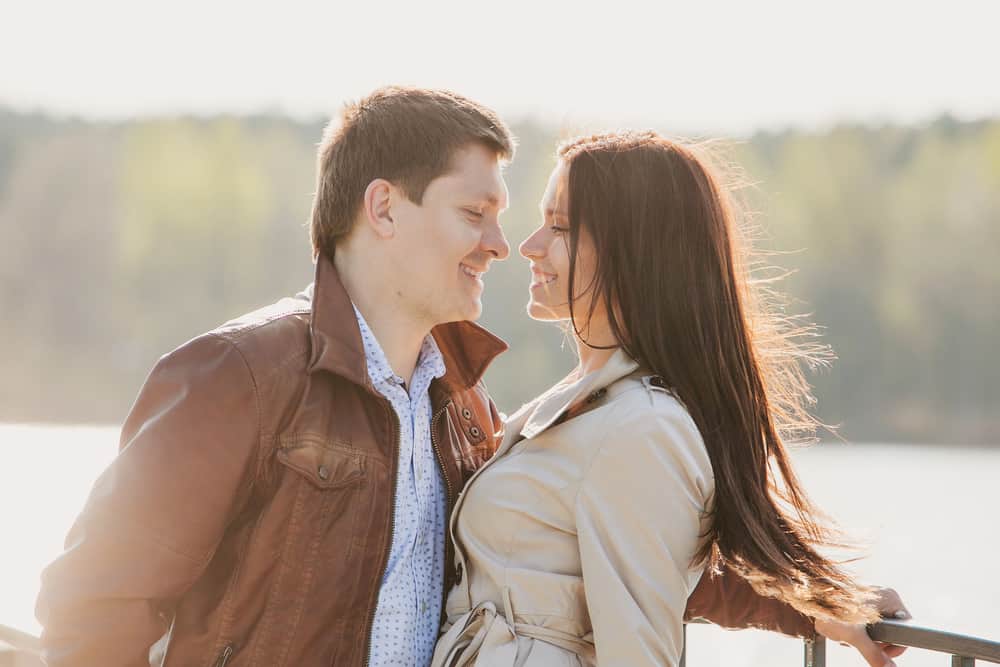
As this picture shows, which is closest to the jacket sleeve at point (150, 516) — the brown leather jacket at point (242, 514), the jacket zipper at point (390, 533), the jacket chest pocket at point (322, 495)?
the brown leather jacket at point (242, 514)

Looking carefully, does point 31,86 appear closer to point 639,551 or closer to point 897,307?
point 897,307

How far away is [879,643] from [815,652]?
0.16 metres

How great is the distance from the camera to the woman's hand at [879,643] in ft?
7.79

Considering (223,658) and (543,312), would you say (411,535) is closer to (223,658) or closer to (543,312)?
(223,658)

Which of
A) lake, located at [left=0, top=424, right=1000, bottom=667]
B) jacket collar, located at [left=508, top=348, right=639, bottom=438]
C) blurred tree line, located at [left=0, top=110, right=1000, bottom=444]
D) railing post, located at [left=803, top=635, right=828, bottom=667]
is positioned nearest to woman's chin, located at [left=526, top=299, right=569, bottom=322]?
jacket collar, located at [left=508, top=348, right=639, bottom=438]

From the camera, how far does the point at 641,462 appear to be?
7.50 ft

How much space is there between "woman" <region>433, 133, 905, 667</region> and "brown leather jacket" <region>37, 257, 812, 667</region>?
250 mm

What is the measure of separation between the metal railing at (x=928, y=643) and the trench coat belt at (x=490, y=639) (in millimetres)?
370

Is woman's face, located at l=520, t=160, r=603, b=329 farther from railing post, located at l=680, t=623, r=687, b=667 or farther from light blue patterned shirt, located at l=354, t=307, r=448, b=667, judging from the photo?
railing post, located at l=680, t=623, r=687, b=667

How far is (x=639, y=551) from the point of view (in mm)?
2275

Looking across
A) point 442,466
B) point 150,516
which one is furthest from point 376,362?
point 150,516

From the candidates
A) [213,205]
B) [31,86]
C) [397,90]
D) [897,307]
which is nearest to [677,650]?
→ [397,90]

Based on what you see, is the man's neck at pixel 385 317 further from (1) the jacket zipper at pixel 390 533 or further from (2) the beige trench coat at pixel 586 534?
(2) the beige trench coat at pixel 586 534

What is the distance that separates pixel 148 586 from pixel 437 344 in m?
0.96
